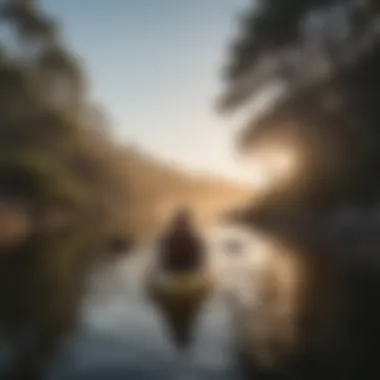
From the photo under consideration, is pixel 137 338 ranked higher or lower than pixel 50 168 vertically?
lower

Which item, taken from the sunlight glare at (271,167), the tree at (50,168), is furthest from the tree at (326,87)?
the tree at (50,168)

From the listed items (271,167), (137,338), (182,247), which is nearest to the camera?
(137,338)

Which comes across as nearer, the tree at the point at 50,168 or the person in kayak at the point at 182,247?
the person in kayak at the point at 182,247

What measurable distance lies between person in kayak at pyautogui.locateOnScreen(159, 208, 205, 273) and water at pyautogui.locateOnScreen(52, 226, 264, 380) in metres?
0.06

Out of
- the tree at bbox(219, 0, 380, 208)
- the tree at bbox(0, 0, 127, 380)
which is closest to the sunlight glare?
the tree at bbox(219, 0, 380, 208)

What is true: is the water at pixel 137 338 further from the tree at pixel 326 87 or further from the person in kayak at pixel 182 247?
the tree at pixel 326 87

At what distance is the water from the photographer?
1.78 meters

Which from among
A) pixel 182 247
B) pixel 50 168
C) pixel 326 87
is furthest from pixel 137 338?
pixel 326 87

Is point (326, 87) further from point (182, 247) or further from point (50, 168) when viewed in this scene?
point (50, 168)

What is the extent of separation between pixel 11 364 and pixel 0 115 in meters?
0.96

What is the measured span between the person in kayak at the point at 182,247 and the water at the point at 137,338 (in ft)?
0.20

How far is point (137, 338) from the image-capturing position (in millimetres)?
1958

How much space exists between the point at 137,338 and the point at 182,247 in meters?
0.36

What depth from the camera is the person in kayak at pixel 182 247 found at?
2.09 m
